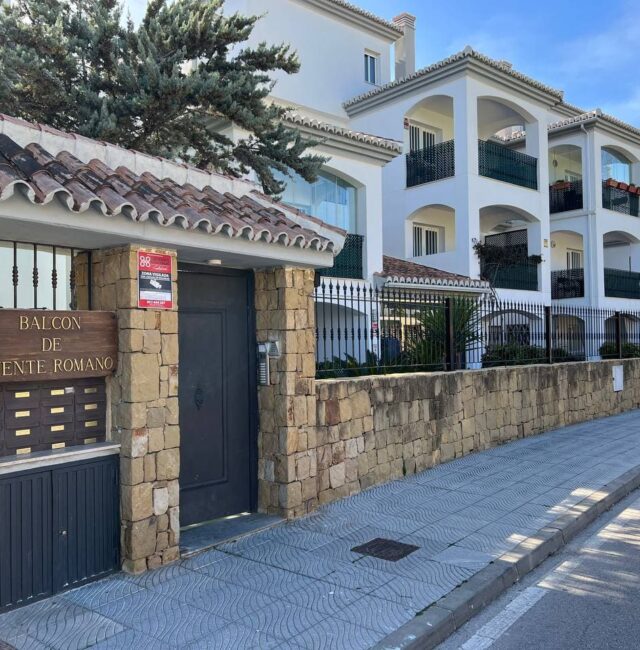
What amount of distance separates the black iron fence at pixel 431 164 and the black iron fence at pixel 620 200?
27.0 feet

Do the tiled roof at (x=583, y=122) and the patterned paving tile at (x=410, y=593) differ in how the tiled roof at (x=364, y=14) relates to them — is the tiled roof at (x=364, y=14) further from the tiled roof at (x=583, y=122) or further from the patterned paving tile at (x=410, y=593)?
the patterned paving tile at (x=410, y=593)

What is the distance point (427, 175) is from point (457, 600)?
54.7ft

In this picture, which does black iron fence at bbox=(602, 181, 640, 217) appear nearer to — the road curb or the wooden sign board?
the road curb

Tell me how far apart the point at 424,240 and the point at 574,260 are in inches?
351

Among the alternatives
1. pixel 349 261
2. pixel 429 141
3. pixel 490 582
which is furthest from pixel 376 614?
pixel 429 141

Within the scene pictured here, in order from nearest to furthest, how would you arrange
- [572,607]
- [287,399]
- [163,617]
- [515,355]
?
1. [163,617]
2. [572,607]
3. [287,399]
4. [515,355]

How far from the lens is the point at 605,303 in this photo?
23.1m

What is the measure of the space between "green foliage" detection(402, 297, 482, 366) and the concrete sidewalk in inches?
82.7

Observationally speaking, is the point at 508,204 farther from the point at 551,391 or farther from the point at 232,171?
the point at 232,171

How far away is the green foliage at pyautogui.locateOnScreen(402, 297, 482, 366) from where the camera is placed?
917cm

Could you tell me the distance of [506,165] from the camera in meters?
19.9

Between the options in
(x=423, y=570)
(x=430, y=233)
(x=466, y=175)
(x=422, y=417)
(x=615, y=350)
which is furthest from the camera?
(x=430, y=233)

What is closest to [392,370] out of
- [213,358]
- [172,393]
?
[213,358]

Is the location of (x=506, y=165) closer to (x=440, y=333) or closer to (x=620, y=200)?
(x=620, y=200)
